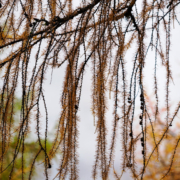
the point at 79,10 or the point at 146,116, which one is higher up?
the point at 79,10

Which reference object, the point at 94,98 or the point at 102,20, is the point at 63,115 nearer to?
the point at 94,98

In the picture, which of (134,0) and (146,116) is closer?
(146,116)

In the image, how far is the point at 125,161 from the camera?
1.81 feet

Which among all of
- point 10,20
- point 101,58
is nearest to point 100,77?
point 101,58

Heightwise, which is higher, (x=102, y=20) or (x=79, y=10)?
(x=79, y=10)

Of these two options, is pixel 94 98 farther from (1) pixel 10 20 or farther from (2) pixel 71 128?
(1) pixel 10 20

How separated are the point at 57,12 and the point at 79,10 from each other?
117 mm

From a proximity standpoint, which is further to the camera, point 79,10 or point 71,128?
point 79,10

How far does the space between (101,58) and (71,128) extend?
0.18 metres

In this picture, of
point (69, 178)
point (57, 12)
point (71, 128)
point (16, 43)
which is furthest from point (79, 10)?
point (69, 178)

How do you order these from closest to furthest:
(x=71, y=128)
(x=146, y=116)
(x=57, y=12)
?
(x=71, y=128) → (x=146, y=116) → (x=57, y=12)

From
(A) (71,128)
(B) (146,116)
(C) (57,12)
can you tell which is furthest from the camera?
(C) (57,12)

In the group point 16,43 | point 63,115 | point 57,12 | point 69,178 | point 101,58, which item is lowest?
point 69,178

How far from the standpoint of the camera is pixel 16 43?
68 centimetres
